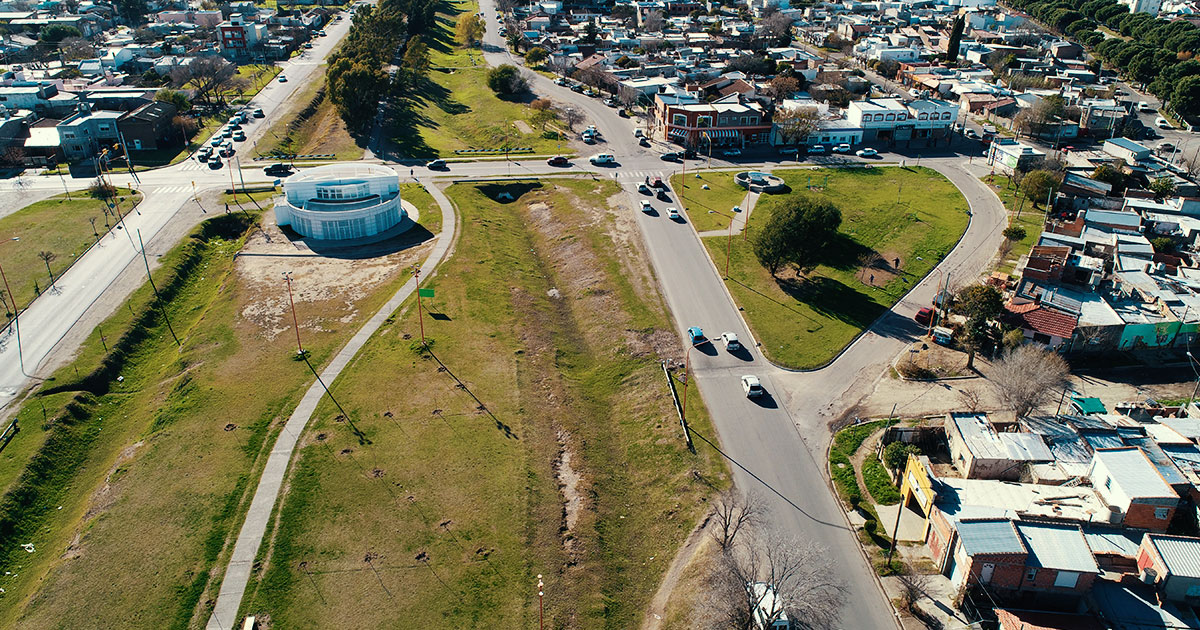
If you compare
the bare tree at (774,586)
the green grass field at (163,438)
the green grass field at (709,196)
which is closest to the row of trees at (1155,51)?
the green grass field at (709,196)

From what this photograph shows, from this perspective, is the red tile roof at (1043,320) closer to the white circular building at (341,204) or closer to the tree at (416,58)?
the white circular building at (341,204)

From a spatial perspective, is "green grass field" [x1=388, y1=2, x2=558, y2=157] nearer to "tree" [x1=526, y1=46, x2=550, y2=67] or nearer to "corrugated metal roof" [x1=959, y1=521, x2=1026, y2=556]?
"tree" [x1=526, y1=46, x2=550, y2=67]

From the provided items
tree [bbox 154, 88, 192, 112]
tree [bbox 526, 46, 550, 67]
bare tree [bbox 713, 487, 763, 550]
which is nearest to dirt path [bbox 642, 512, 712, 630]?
bare tree [bbox 713, 487, 763, 550]

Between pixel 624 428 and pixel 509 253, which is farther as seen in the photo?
pixel 509 253

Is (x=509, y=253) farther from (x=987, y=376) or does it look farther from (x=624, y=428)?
(x=987, y=376)

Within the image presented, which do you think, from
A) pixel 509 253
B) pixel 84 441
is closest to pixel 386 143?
pixel 509 253

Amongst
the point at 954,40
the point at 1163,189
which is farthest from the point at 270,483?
the point at 954,40
